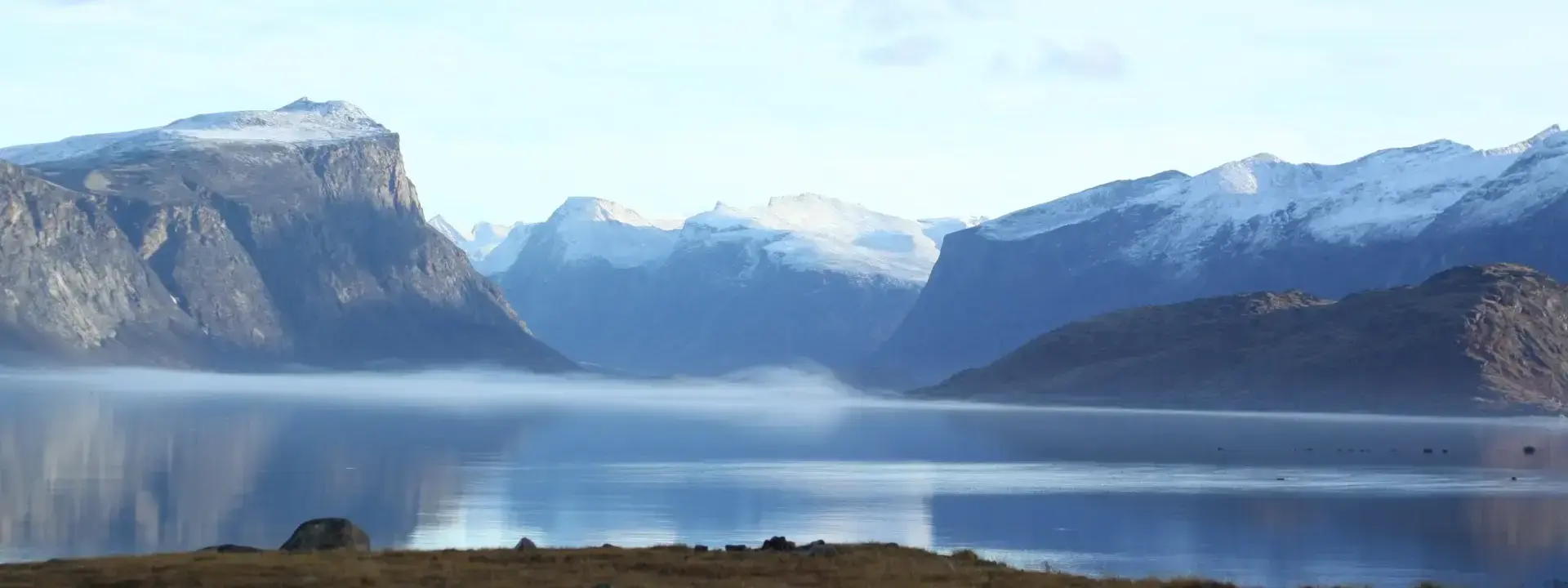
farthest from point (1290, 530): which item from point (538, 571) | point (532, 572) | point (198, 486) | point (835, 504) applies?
point (198, 486)

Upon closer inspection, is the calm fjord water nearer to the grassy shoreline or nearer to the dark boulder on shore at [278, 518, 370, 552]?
the dark boulder on shore at [278, 518, 370, 552]

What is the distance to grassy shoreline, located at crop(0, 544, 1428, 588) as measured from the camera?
55.6 meters

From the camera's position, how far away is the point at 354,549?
6606cm

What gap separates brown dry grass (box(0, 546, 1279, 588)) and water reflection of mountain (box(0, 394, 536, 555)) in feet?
79.5

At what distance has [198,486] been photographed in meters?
124

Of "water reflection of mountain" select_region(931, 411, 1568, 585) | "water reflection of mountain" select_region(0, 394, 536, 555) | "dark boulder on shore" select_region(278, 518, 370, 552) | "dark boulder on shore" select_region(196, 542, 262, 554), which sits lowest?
"water reflection of mountain" select_region(931, 411, 1568, 585)

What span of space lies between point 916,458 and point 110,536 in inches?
3983

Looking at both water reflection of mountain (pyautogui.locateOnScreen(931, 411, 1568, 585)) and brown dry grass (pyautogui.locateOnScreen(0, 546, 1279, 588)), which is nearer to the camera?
brown dry grass (pyautogui.locateOnScreen(0, 546, 1279, 588))

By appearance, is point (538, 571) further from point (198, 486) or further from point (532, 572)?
point (198, 486)

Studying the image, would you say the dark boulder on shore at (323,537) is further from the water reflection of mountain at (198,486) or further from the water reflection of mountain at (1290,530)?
the water reflection of mountain at (1290,530)

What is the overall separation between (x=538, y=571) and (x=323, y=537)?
12.0 metres

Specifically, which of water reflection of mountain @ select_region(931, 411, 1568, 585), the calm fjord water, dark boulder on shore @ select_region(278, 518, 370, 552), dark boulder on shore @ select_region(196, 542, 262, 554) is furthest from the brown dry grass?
water reflection of mountain @ select_region(931, 411, 1568, 585)

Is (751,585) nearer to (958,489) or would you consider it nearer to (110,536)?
(110,536)

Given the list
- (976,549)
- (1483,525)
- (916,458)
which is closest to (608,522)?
(976,549)
